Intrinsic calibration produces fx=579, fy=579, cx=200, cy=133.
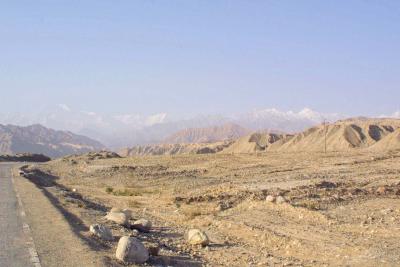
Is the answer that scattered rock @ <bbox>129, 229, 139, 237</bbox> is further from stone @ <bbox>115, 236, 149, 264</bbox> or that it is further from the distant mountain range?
the distant mountain range

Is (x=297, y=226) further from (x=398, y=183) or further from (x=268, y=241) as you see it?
(x=398, y=183)

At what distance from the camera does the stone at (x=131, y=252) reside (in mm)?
12570

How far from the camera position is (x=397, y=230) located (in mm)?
20641

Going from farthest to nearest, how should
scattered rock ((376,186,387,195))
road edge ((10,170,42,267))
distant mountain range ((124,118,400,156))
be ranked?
distant mountain range ((124,118,400,156)), scattered rock ((376,186,387,195)), road edge ((10,170,42,267))

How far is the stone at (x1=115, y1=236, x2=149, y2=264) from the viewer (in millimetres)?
12570

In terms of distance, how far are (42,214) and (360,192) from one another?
1894 centimetres

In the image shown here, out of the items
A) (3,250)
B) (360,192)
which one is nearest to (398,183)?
(360,192)

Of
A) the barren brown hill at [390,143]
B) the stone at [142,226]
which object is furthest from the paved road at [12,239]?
the barren brown hill at [390,143]


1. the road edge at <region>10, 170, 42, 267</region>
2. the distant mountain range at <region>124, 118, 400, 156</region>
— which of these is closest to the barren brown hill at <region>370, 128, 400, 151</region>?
the distant mountain range at <region>124, 118, 400, 156</region>

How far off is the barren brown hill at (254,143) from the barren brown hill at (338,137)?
4.13m

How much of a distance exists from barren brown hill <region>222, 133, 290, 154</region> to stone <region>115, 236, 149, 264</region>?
11911 centimetres

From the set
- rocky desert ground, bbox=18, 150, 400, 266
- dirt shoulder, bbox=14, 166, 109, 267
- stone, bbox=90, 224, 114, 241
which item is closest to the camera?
dirt shoulder, bbox=14, 166, 109, 267

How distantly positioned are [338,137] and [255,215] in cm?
9851

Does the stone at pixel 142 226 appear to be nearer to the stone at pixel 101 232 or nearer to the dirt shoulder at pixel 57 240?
the dirt shoulder at pixel 57 240
